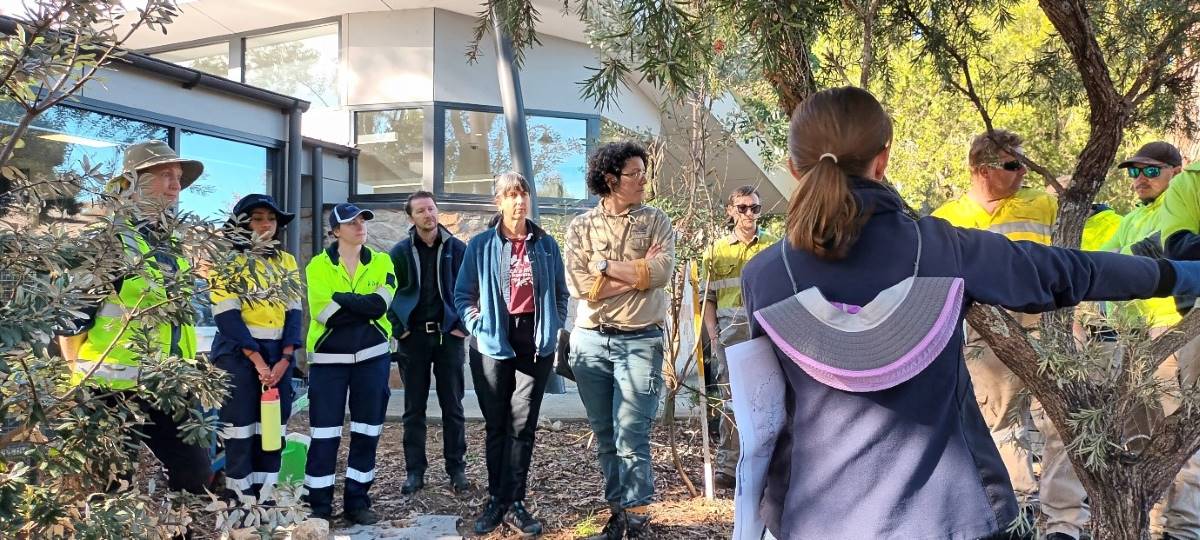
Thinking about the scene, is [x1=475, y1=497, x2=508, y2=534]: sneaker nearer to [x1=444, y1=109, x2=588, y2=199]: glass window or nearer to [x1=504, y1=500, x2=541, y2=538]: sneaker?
[x1=504, y1=500, x2=541, y2=538]: sneaker

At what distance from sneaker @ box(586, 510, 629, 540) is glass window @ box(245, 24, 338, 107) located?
9175 millimetres

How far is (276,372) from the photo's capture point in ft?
17.8

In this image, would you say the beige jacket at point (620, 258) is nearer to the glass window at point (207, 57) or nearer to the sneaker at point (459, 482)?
the sneaker at point (459, 482)

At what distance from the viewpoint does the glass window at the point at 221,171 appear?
9477 millimetres

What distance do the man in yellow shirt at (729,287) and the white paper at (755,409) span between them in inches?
167

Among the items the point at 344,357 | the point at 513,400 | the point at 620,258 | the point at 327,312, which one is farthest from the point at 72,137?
the point at 620,258

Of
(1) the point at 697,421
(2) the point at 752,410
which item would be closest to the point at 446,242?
(1) the point at 697,421

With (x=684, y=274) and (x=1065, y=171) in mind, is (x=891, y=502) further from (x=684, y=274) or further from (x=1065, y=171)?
(x=1065, y=171)

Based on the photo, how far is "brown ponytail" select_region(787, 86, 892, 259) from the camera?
1959 mm

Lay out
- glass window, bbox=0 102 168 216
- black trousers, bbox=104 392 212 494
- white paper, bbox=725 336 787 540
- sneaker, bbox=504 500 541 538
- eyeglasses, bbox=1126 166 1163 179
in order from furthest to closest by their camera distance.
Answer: glass window, bbox=0 102 168 216 < sneaker, bbox=504 500 541 538 < eyeglasses, bbox=1126 166 1163 179 < black trousers, bbox=104 392 212 494 < white paper, bbox=725 336 787 540

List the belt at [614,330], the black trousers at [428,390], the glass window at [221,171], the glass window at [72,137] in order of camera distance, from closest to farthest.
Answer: the belt at [614,330]
the black trousers at [428,390]
the glass window at [72,137]
the glass window at [221,171]

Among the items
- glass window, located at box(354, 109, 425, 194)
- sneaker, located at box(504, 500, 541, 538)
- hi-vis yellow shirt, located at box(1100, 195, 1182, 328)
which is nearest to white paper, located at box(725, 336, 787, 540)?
hi-vis yellow shirt, located at box(1100, 195, 1182, 328)

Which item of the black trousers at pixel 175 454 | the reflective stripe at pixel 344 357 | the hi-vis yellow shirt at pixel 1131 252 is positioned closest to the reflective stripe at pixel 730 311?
the hi-vis yellow shirt at pixel 1131 252

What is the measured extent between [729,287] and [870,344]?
15.3 ft
